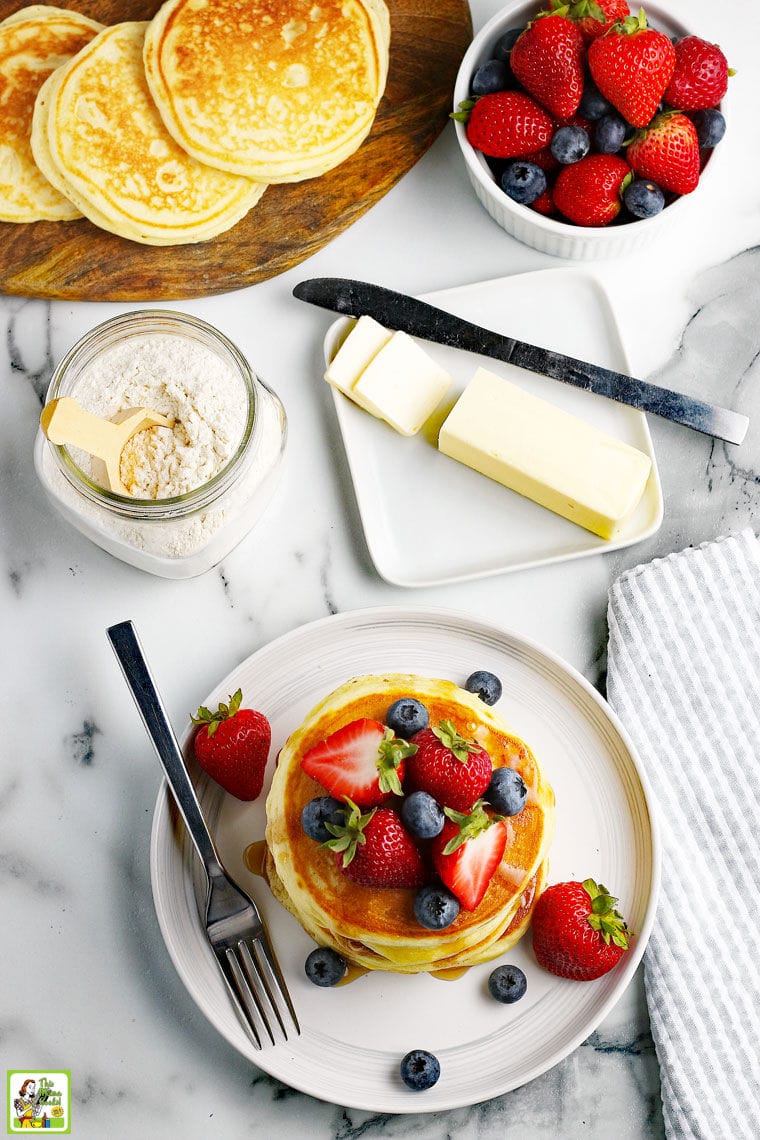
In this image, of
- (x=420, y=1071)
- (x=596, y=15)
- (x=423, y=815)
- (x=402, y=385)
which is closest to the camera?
(x=423, y=815)

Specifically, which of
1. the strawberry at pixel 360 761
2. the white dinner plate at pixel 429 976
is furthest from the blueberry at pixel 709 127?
the strawberry at pixel 360 761

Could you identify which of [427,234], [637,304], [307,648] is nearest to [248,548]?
[307,648]

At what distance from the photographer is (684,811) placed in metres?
1.67

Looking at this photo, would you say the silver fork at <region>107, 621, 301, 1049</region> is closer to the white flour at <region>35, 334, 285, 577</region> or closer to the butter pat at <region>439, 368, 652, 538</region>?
the white flour at <region>35, 334, 285, 577</region>

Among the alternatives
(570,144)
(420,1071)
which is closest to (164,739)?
(420,1071)

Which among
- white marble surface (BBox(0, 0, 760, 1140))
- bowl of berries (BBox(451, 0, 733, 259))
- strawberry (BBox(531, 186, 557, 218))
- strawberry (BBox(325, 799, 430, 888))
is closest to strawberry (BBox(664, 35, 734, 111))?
bowl of berries (BBox(451, 0, 733, 259))

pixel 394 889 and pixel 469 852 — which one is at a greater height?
pixel 469 852

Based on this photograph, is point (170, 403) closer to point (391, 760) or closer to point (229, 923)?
point (391, 760)

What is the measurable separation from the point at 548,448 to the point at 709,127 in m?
0.56

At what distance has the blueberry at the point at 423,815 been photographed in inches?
50.8

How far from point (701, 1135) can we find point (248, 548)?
1.16m

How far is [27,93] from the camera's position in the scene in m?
1.75

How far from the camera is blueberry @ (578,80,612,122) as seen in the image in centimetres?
162

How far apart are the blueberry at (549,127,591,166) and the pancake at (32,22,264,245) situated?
52 centimetres
